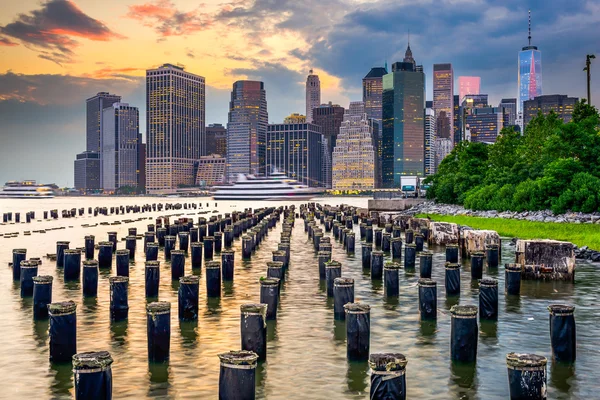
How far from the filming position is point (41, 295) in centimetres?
1491

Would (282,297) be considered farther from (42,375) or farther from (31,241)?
(31,241)

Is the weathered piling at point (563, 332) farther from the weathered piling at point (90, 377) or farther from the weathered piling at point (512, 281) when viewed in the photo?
the weathered piling at point (90, 377)

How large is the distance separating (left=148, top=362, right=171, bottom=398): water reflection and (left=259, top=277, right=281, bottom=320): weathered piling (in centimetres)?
380

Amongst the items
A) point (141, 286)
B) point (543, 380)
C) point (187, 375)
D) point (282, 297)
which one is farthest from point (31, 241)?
point (543, 380)

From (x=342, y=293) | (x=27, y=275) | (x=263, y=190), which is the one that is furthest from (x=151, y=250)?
(x=263, y=190)

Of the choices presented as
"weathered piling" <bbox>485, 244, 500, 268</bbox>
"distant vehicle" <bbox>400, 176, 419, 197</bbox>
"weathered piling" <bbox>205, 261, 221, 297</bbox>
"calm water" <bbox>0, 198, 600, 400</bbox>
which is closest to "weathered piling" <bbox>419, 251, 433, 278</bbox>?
"calm water" <bbox>0, 198, 600, 400</bbox>

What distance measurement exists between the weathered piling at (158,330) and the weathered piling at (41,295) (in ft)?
17.2

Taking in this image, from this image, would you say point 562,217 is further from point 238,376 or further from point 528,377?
point 238,376

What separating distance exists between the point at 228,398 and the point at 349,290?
6631 mm

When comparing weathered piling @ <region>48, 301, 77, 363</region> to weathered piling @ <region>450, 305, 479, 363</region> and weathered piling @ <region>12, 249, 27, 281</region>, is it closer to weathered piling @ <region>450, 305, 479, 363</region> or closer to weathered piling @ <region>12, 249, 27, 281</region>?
weathered piling @ <region>450, 305, 479, 363</region>

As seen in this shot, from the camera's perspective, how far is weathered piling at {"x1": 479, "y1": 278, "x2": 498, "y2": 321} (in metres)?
14.6

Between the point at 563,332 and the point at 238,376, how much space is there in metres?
6.96

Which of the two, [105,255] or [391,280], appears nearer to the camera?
[391,280]

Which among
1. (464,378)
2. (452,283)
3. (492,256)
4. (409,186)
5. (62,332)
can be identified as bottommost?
(464,378)
